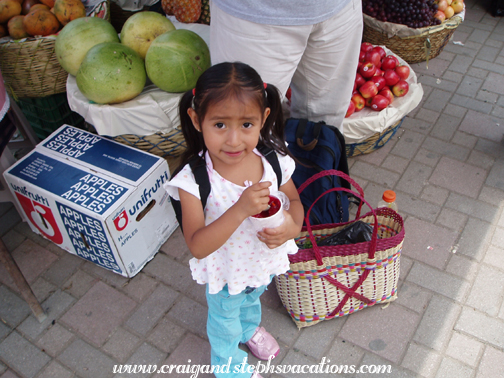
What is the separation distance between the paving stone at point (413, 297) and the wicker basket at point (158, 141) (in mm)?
1653

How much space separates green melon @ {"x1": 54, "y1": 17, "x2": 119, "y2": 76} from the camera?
265 cm

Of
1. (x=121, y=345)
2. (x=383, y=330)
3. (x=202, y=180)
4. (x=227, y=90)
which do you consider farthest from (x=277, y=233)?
(x=121, y=345)

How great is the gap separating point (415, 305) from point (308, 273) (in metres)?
0.82

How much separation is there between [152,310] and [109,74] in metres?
1.41

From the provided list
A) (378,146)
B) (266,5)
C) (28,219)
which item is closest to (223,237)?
(266,5)

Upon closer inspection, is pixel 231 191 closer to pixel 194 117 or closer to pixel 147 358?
pixel 194 117

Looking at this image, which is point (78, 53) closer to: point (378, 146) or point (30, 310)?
point (30, 310)

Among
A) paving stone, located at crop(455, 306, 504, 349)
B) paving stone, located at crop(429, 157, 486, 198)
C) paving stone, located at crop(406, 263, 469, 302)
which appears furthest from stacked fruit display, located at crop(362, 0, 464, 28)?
paving stone, located at crop(455, 306, 504, 349)

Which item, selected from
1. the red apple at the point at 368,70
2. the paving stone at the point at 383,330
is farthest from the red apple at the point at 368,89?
the paving stone at the point at 383,330

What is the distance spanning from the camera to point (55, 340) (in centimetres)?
237

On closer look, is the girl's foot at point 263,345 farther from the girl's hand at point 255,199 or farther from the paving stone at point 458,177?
the paving stone at point 458,177

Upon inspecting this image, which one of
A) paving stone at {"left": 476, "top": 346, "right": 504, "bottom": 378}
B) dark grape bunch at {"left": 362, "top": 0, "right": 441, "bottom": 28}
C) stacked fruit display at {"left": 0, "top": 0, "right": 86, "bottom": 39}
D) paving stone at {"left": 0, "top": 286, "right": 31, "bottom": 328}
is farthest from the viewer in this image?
dark grape bunch at {"left": 362, "top": 0, "right": 441, "bottom": 28}

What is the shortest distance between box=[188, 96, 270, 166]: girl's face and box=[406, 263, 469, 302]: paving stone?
5.51ft

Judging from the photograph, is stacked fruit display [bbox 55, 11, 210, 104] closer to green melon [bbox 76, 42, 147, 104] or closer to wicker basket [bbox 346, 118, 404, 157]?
green melon [bbox 76, 42, 147, 104]
